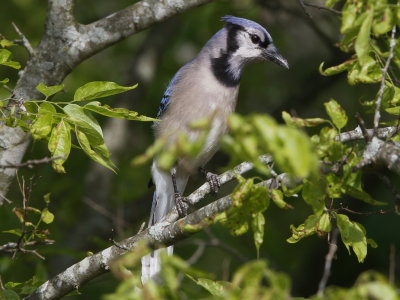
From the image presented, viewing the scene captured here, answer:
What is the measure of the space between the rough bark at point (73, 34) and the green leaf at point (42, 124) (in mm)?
894

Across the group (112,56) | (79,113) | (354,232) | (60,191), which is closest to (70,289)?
(79,113)

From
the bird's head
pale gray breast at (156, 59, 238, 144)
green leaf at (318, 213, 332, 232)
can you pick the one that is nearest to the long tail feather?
pale gray breast at (156, 59, 238, 144)

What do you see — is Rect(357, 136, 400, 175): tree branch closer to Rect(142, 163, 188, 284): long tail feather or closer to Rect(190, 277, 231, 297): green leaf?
Rect(190, 277, 231, 297): green leaf

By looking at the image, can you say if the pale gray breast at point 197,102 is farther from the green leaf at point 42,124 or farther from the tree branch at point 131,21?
the green leaf at point 42,124

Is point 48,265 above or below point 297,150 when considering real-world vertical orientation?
below

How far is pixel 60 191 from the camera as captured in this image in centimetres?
585

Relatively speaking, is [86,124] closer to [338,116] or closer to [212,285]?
[212,285]

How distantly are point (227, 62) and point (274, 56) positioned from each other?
1.01 feet

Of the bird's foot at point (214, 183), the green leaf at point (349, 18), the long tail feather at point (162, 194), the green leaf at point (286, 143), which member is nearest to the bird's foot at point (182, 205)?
the bird's foot at point (214, 183)

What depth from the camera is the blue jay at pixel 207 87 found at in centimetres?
453

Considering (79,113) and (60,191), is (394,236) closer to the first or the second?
(60,191)

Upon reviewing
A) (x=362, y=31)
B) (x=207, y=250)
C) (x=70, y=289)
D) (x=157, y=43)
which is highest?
(x=362, y=31)

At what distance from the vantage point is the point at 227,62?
4695 millimetres

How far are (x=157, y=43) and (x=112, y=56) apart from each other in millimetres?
1064
